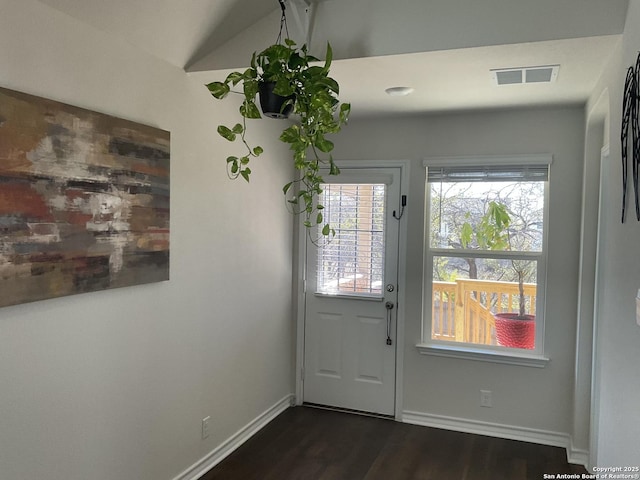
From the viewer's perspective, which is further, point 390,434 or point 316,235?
point 316,235

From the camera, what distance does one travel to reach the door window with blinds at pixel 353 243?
392cm

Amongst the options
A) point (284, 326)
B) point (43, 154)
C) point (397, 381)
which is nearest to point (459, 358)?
point (397, 381)

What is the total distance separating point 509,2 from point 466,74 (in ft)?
1.63

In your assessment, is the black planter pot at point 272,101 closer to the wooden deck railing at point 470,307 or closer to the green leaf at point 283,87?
the green leaf at point 283,87

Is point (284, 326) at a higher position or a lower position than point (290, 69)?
lower

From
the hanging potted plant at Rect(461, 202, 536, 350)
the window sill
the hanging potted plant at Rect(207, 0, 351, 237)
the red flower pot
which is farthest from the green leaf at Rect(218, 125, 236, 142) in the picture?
the red flower pot

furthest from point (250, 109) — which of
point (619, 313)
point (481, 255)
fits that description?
point (481, 255)

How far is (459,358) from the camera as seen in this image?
370 centimetres

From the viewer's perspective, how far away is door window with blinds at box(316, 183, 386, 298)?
3916mm

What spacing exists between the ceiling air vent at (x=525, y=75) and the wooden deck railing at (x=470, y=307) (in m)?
1.49

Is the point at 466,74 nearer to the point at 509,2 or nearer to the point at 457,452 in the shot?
the point at 509,2

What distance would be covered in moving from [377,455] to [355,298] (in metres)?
1.16

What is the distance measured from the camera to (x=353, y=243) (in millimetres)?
3977

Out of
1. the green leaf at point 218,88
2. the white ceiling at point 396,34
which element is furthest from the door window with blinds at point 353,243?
the green leaf at point 218,88
